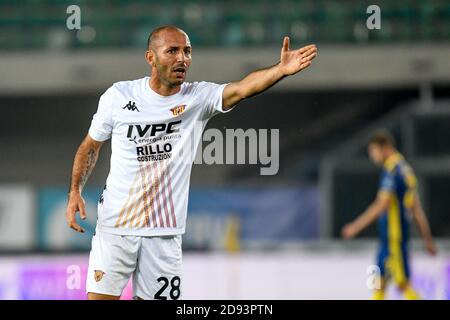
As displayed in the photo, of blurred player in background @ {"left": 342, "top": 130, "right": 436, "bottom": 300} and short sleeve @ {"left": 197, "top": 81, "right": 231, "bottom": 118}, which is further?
blurred player in background @ {"left": 342, "top": 130, "right": 436, "bottom": 300}

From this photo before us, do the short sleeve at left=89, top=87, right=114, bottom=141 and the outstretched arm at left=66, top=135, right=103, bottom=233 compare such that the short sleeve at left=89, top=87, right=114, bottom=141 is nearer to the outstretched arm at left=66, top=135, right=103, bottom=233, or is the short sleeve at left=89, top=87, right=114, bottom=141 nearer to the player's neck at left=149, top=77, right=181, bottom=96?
the outstretched arm at left=66, top=135, right=103, bottom=233

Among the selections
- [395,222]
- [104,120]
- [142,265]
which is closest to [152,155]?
Answer: [104,120]

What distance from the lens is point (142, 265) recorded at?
4734mm

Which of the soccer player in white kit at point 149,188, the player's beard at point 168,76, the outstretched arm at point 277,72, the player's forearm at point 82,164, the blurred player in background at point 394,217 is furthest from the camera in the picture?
the blurred player in background at point 394,217

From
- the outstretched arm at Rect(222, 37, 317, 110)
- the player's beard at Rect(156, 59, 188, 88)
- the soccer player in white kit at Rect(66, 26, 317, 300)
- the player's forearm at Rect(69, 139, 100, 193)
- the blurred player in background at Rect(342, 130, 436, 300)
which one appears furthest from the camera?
the blurred player in background at Rect(342, 130, 436, 300)

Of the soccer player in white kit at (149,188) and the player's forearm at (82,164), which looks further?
the player's forearm at (82,164)

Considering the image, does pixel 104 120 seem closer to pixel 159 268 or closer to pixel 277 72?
pixel 159 268

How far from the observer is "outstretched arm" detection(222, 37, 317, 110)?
14.4 ft

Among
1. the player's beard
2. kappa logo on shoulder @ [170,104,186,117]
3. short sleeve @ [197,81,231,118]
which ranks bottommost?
kappa logo on shoulder @ [170,104,186,117]

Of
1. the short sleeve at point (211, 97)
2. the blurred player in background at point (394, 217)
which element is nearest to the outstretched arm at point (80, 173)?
the short sleeve at point (211, 97)

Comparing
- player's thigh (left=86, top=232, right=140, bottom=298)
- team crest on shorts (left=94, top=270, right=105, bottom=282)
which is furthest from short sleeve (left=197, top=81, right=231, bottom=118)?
team crest on shorts (left=94, top=270, right=105, bottom=282)

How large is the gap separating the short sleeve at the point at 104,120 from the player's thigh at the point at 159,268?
52 centimetres

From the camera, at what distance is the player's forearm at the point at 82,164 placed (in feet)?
15.8

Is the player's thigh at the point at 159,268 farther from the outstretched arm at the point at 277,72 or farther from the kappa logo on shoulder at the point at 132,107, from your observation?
the outstretched arm at the point at 277,72
